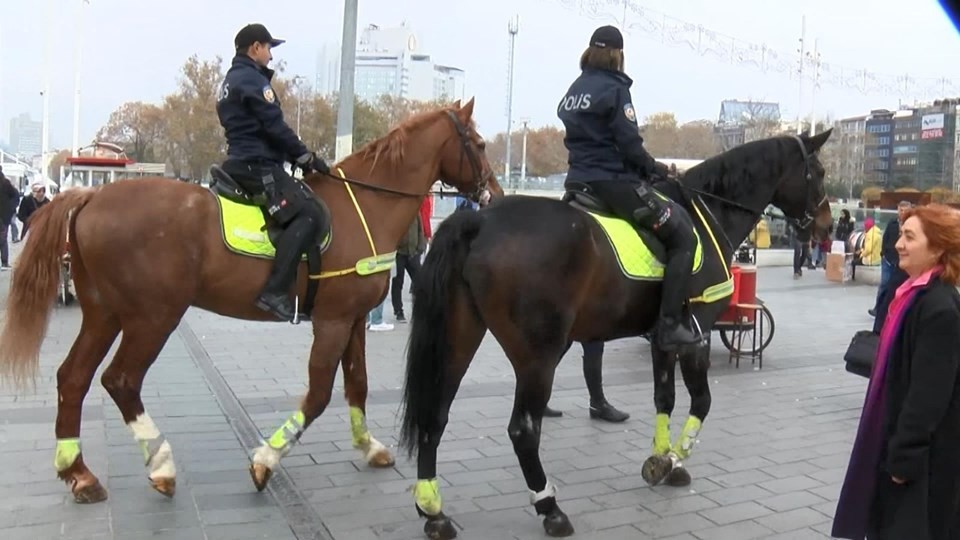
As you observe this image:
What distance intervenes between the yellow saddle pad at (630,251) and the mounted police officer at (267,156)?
Result: 5.67 feet

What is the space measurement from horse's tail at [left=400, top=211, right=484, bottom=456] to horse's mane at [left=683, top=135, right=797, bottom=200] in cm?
195

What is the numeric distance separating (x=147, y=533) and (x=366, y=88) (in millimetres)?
75801

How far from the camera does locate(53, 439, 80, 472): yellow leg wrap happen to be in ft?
16.5

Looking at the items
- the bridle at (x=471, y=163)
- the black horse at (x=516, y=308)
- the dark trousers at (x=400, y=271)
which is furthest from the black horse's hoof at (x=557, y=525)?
the dark trousers at (x=400, y=271)

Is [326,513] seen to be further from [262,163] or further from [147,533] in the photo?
[262,163]

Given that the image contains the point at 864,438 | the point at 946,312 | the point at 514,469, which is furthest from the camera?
the point at 514,469

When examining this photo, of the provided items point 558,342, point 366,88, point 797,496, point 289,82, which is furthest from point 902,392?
point 366,88

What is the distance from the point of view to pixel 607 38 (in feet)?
17.1

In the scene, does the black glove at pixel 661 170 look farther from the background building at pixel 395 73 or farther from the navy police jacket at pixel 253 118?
the background building at pixel 395 73

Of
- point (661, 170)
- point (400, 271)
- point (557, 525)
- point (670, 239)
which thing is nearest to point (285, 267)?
point (557, 525)

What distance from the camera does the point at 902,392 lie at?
329cm

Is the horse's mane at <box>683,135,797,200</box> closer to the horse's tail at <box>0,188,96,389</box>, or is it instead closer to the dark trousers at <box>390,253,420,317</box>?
the horse's tail at <box>0,188,96,389</box>

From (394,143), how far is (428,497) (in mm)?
2379

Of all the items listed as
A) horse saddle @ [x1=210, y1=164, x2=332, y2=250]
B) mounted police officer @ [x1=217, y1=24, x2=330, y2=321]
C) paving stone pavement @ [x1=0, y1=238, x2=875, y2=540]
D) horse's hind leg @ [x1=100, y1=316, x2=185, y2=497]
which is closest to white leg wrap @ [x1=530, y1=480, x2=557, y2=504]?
paving stone pavement @ [x1=0, y1=238, x2=875, y2=540]
